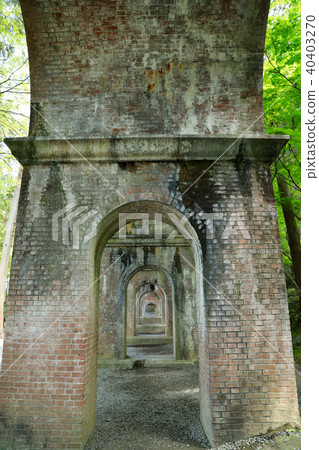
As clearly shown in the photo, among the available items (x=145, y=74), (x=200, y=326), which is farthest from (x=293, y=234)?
(x=145, y=74)

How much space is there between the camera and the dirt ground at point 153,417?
4.93 m

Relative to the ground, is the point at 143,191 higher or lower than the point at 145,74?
lower

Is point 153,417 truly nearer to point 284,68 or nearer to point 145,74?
point 145,74

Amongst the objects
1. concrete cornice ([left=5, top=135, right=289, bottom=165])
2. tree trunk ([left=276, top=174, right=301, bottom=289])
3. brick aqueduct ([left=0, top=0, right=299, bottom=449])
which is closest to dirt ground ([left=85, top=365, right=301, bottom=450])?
brick aqueduct ([left=0, top=0, right=299, bottom=449])

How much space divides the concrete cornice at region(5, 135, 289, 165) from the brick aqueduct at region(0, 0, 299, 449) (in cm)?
2

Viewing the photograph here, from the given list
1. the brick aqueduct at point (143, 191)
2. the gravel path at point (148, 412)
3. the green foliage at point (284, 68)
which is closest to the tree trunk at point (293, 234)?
the green foliage at point (284, 68)

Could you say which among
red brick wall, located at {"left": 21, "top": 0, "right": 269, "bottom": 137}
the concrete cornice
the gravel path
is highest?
red brick wall, located at {"left": 21, "top": 0, "right": 269, "bottom": 137}

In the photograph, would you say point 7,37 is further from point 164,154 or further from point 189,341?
point 189,341

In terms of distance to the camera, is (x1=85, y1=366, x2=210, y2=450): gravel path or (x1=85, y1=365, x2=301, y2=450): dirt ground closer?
(x1=85, y1=365, x2=301, y2=450): dirt ground

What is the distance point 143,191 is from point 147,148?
75 cm

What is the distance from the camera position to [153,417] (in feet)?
21.1

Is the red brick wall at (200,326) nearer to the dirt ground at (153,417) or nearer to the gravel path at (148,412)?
the dirt ground at (153,417)

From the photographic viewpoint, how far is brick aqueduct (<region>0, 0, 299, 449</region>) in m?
4.65

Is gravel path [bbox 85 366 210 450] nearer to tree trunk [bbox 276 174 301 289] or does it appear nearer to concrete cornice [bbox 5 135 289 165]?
concrete cornice [bbox 5 135 289 165]
